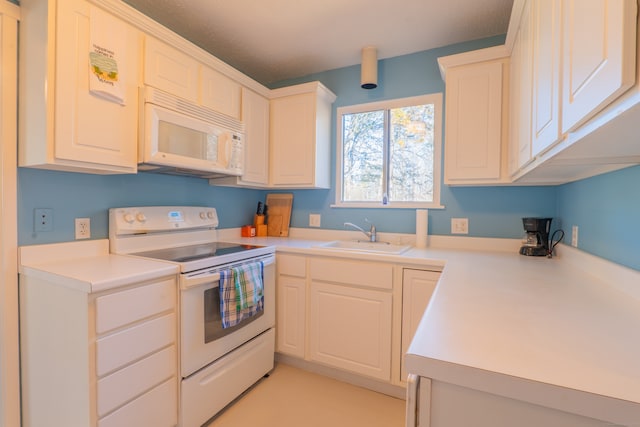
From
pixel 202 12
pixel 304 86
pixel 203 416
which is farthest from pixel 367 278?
pixel 202 12

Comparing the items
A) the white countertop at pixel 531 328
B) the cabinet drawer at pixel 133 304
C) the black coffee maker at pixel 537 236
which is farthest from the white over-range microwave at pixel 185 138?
the black coffee maker at pixel 537 236

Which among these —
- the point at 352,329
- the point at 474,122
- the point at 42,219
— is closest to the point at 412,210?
the point at 474,122

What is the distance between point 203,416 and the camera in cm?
168

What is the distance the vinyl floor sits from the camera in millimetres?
1778

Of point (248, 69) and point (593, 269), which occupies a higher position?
point (248, 69)

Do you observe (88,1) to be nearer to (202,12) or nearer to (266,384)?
(202,12)

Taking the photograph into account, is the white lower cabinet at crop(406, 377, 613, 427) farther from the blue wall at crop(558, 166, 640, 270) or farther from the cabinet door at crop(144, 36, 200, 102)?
the cabinet door at crop(144, 36, 200, 102)

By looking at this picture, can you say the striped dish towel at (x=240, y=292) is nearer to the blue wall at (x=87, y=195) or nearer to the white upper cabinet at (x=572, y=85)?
the blue wall at (x=87, y=195)

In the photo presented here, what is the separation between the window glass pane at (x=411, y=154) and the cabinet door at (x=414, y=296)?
85 centimetres

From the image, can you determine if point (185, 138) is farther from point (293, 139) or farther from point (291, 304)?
point (291, 304)

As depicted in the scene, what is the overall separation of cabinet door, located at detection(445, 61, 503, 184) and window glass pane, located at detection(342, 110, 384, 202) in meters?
0.70

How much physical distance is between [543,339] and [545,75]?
924 mm

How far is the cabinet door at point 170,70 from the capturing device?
1.74 meters

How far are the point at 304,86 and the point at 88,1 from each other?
59.2 inches
